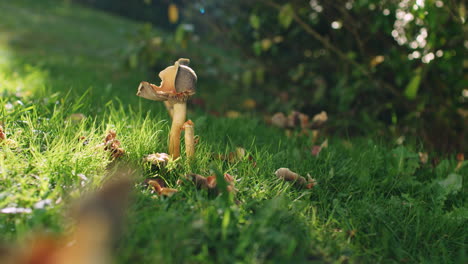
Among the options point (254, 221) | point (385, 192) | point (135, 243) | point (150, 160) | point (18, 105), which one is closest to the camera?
point (135, 243)

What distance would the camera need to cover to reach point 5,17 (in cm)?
886

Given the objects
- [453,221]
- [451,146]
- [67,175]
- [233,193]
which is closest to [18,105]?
[67,175]

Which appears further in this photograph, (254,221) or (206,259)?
(254,221)

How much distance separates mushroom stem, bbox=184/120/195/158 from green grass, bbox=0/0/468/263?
57 mm

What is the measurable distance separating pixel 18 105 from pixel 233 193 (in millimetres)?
1584

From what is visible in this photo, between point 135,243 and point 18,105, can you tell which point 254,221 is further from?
point 18,105

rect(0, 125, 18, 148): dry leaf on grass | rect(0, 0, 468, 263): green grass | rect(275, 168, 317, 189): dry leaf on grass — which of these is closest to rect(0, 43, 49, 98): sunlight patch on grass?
rect(0, 0, 468, 263): green grass

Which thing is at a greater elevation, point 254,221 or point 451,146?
point 254,221

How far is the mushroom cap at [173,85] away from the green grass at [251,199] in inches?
13.1

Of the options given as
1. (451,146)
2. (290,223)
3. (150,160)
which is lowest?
(451,146)

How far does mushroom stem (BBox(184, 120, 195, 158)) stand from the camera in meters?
1.79

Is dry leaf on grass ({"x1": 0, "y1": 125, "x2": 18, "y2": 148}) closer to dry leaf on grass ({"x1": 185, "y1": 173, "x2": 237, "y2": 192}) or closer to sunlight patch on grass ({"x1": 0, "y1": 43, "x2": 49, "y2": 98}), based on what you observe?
dry leaf on grass ({"x1": 185, "y1": 173, "x2": 237, "y2": 192})

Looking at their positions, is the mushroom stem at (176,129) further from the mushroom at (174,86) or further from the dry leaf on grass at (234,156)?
the dry leaf on grass at (234,156)

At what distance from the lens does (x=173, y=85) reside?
167 cm
